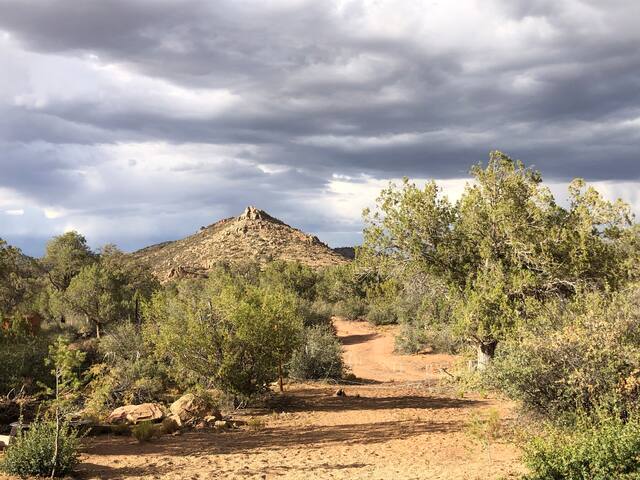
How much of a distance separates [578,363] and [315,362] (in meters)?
15.5

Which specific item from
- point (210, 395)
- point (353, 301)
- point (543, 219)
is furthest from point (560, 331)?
point (353, 301)

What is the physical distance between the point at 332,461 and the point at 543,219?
32.7 feet

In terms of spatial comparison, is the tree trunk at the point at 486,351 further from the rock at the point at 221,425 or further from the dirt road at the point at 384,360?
the rock at the point at 221,425

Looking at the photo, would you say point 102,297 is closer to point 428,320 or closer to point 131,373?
point 131,373

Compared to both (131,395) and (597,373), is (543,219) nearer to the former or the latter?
(597,373)

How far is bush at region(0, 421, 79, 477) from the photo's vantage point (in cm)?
1131

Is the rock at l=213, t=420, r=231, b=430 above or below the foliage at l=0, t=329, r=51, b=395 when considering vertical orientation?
below

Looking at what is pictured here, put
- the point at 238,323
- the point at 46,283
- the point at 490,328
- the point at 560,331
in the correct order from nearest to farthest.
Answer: the point at 560,331, the point at 490,328, the point at 238,323, the point at 46,283

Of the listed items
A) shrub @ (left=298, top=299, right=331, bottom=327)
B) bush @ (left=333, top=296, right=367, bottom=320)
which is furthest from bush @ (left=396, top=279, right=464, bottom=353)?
bush @ (left=333, top=296, right=367, bottom=320)

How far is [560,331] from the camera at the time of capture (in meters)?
12.6


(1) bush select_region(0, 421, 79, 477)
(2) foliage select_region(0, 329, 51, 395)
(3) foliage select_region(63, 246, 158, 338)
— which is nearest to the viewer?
(1) bush select_region(0, 421, 79, 477)

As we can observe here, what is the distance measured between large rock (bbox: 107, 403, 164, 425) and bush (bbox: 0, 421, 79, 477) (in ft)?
16.8

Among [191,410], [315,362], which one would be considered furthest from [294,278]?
[191,410]

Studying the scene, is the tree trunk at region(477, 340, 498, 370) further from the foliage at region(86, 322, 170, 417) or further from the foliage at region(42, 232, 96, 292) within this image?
the foliage at region(42, 232, 96, 292)
